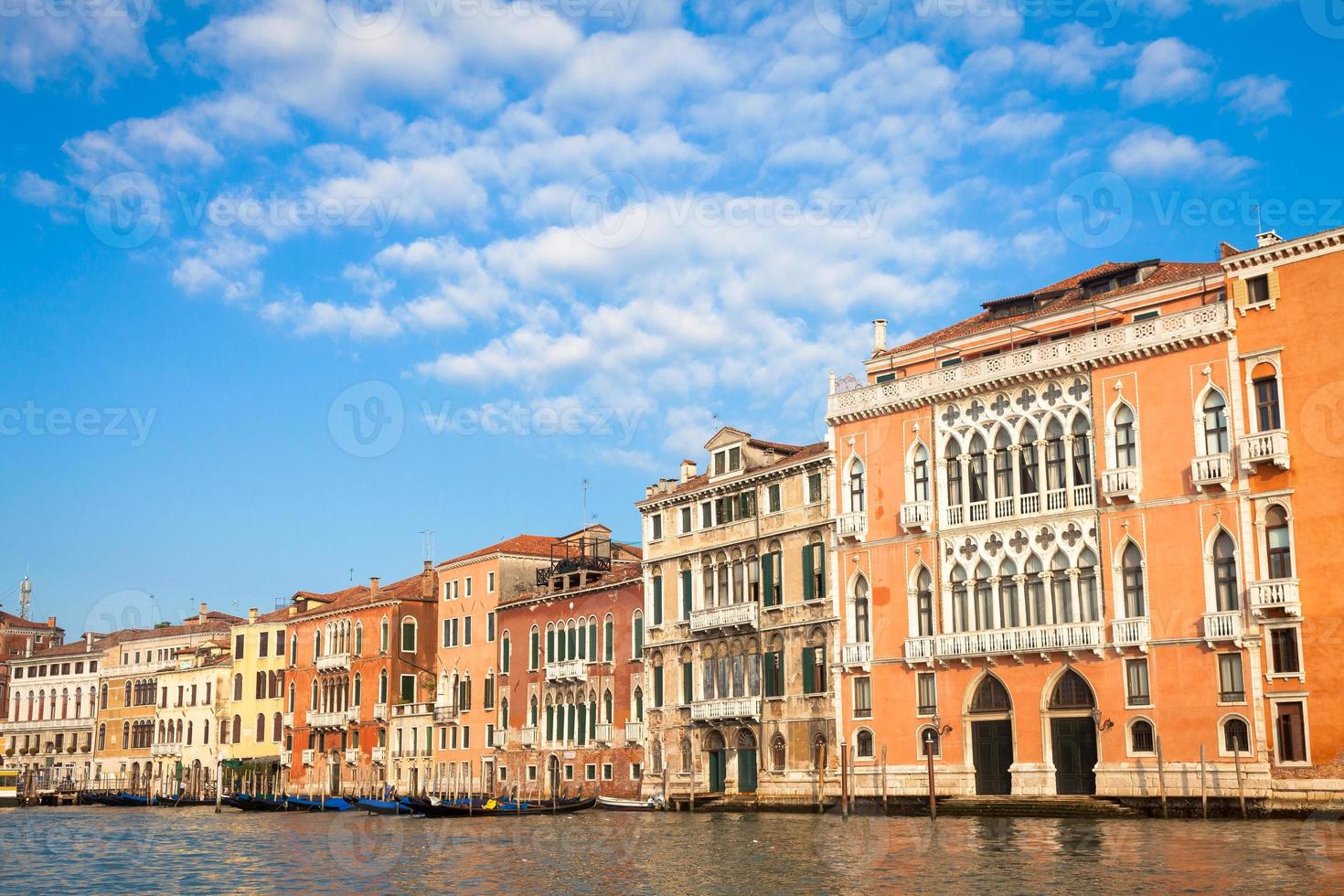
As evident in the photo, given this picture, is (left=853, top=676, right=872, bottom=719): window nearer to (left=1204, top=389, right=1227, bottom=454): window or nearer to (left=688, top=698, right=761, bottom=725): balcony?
(left=688, top=698, right=761, bottom=725): balcony

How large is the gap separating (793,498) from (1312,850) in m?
19.8

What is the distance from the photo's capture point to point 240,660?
220ft

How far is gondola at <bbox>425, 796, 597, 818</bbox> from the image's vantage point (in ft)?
137

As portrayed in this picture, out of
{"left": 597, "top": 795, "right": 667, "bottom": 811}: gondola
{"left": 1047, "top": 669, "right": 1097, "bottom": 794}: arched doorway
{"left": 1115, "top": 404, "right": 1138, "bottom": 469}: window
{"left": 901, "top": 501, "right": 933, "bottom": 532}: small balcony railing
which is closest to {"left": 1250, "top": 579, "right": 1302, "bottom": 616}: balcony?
{"left": 1115, "top": 404, "right": 1138, "bottom": 469}: window

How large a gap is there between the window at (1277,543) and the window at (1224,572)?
0.74 metres

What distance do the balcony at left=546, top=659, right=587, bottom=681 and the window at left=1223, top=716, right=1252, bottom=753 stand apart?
22.4 meters

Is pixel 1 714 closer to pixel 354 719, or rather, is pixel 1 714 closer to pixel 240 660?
pixel 240 660

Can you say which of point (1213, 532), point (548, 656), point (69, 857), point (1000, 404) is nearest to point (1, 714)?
point (548, 656)

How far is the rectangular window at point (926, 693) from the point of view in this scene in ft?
119

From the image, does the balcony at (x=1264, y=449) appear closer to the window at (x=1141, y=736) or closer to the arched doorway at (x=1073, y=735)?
the window at (x=1141, y=736)

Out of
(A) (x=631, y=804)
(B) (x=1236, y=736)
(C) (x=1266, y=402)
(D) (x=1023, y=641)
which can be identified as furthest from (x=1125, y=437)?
(A) (x=631, y=804)

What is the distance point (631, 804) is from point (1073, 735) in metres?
14.2

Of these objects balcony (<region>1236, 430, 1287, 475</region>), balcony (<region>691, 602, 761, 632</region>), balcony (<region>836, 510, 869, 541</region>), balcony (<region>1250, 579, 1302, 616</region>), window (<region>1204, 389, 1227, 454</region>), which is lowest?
balcony (<region>1250, 579, 1302, 616</region>)

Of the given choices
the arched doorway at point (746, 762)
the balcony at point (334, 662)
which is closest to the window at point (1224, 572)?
the arched doorway at point (746, 762)
